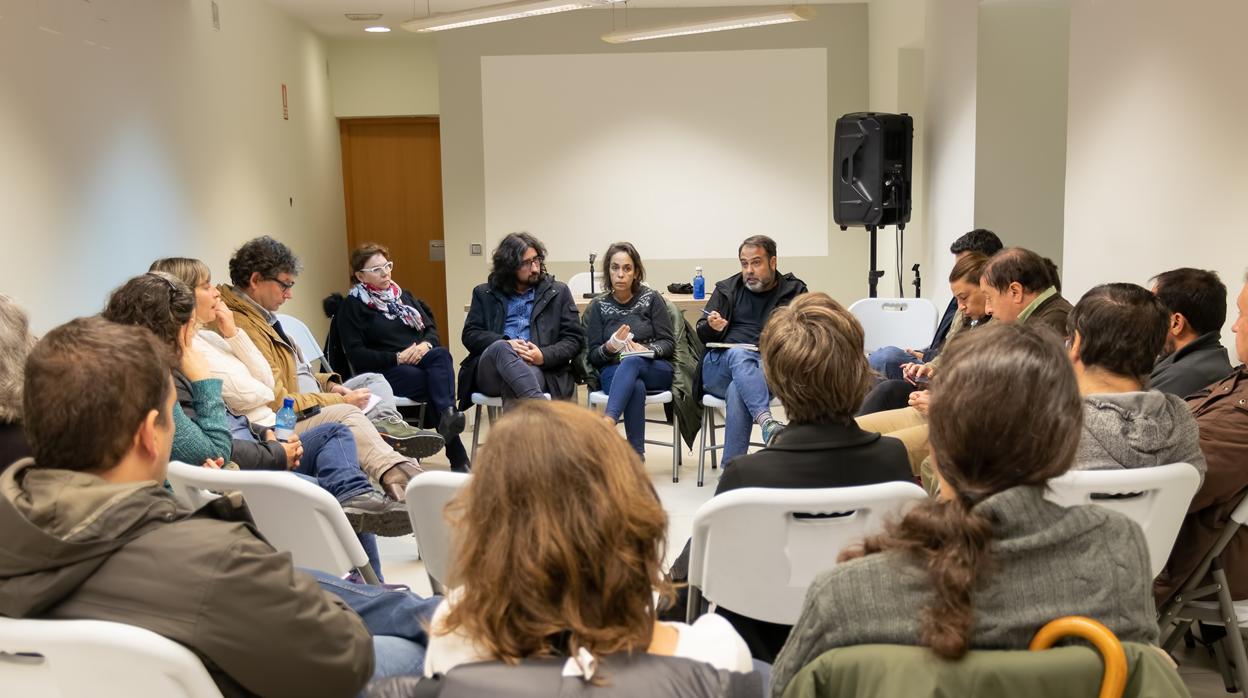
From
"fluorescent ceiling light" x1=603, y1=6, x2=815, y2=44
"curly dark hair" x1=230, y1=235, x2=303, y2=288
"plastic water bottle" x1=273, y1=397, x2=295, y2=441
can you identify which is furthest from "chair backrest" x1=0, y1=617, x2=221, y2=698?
"fluorescent ceiling light" x1=603, y1=6, x2=815, y2=44

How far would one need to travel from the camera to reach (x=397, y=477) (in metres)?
3.76

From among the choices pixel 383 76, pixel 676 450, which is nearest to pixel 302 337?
pixel 676 450

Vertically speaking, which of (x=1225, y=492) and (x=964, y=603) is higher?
(x=964, y=603)

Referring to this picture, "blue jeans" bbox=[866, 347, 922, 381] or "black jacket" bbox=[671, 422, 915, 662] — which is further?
"blue jeans" bbox=[866, 347, 922, 381]

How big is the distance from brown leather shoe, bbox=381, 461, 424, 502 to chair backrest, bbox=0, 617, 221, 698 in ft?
7.66

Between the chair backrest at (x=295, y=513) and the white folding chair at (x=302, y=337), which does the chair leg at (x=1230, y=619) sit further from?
the white folding chair at (x=302, y=337)

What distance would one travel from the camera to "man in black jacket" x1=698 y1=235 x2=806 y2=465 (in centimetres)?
516

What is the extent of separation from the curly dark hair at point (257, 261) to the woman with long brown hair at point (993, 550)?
3.39 meters

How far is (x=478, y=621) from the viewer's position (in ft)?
4.03

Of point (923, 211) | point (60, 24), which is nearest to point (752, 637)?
point (60, 24)

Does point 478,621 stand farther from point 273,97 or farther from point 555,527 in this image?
point 273,97

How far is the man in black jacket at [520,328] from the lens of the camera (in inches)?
212

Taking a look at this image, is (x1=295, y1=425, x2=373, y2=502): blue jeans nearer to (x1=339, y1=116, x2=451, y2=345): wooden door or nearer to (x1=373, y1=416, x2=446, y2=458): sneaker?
(x1=373, y1=416, x2=446, y2=458): sneaker

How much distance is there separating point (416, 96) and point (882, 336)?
19.1ft
